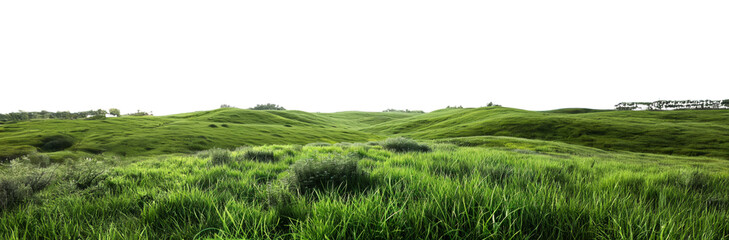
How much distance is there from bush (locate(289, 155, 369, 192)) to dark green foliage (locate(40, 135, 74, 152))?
4785 cm

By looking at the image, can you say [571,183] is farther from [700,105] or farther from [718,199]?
[700,105]

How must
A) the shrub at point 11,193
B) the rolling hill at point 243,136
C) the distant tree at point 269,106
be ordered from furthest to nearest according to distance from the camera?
the distant tree at point 269,106, the rolling hill at point 243,136, the shrub at point 11,193

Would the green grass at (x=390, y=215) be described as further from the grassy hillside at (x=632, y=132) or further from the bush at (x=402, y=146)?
the grassy hillside at (x=632, y=132)

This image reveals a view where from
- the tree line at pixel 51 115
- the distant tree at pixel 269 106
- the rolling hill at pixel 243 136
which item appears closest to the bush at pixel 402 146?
the rolling hill at pixel 243 136

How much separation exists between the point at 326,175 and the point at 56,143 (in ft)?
167

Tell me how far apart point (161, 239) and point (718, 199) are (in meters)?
5.63

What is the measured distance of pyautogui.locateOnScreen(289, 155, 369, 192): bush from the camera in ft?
11.5

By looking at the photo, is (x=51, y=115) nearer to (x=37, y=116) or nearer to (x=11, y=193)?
(x=37, y=116)

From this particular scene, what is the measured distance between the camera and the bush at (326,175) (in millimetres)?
3494

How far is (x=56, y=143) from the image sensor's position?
112 feet

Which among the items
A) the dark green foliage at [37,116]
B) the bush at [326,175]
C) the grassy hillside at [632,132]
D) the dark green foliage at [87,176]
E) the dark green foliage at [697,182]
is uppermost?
the bush at [326,175]

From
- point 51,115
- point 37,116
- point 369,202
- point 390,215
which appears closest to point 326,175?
point 369,202

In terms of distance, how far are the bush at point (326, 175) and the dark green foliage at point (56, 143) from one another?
47850mm

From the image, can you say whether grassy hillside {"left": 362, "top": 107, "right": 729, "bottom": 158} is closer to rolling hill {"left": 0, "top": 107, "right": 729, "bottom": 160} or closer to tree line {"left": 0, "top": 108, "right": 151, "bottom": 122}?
rolling hill {"left": 0, "top": 107, "right": 729, "bottom": 160}
